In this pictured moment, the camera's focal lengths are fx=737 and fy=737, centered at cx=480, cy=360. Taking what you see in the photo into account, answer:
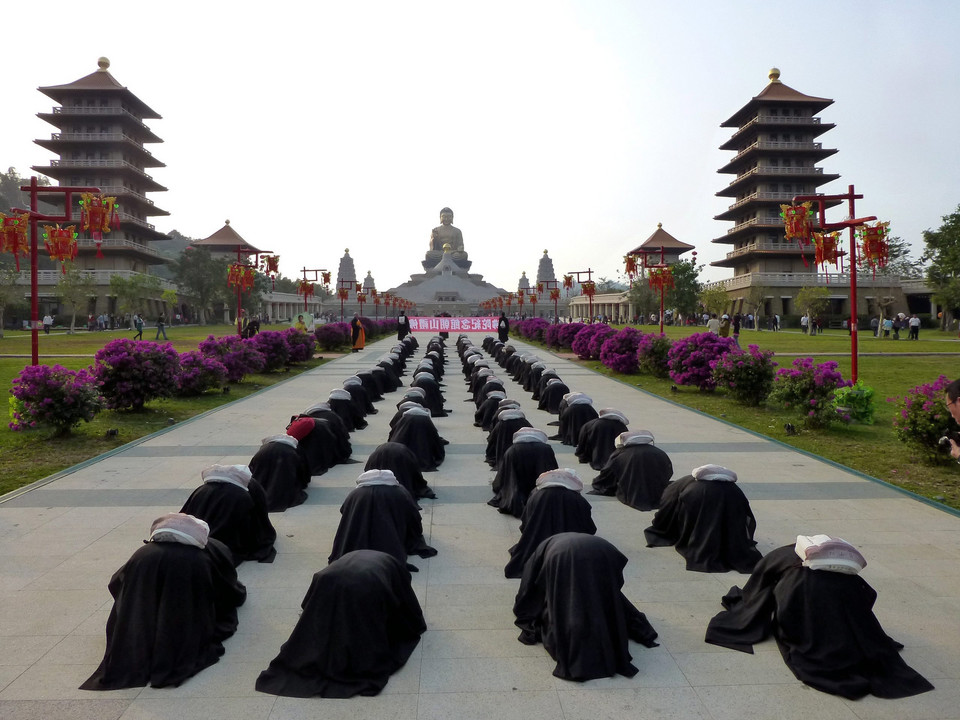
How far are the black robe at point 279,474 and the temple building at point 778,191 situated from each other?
170 feet

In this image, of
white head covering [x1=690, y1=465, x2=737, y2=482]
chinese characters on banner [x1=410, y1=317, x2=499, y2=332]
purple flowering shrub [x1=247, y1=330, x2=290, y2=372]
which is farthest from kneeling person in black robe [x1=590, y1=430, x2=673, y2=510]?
chinese characters on banner [x1=410, y1=317, x2=499, y2=332]

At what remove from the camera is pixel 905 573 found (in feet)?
20.3

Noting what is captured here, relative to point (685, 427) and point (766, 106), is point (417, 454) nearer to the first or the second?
point (685, 427)

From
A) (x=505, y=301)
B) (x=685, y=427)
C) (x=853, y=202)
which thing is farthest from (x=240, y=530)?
(x=505, y=301)

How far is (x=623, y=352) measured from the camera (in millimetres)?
22688

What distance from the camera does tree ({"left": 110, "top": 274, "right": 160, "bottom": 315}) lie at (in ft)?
167

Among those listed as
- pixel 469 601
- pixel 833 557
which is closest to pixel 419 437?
pixel 469 601

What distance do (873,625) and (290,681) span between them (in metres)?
3.64

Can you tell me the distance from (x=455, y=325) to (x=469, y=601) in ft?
195

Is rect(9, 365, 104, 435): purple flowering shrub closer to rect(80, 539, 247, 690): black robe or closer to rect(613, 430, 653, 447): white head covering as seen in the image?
rect(80, 539, 247, 690): black robe

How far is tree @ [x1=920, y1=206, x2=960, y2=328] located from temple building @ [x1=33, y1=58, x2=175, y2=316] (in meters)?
51.7

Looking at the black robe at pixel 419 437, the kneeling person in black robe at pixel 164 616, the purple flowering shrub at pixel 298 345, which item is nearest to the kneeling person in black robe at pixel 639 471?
the black robe at pixel 419 437

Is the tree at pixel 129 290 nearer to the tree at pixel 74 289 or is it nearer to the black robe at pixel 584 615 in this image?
the tree at pixel 74 289

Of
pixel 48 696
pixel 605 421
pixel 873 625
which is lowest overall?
pixel 48 696
